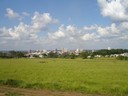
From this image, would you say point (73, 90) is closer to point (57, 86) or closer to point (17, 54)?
point (57, 86)

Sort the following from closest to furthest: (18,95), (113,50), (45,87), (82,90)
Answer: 1. (18,95)
2. (82,90)
3. (45,87)
4. (113,50)

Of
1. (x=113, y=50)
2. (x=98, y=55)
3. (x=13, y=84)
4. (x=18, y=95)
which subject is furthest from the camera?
(x=113, y=50)

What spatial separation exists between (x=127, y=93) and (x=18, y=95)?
27.4 ft

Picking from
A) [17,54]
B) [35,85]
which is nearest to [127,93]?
[35,85]

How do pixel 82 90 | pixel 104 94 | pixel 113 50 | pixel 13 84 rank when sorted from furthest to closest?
pixel 113 50 → pixel 13 84 → pixel 82 90 → pixel 104 94

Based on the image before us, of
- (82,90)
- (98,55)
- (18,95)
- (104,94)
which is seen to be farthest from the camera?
(98,55)

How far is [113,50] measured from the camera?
612ft

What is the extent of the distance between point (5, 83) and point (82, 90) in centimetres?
797

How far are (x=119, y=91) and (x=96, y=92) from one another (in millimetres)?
1826

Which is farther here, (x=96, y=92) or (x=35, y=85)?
(x=35, y=85)

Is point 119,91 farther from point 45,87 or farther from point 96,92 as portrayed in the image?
point 45,87

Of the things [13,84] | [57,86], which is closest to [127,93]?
[57,86]

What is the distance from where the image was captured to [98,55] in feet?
559

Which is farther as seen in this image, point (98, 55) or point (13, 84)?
point (98, 55)
